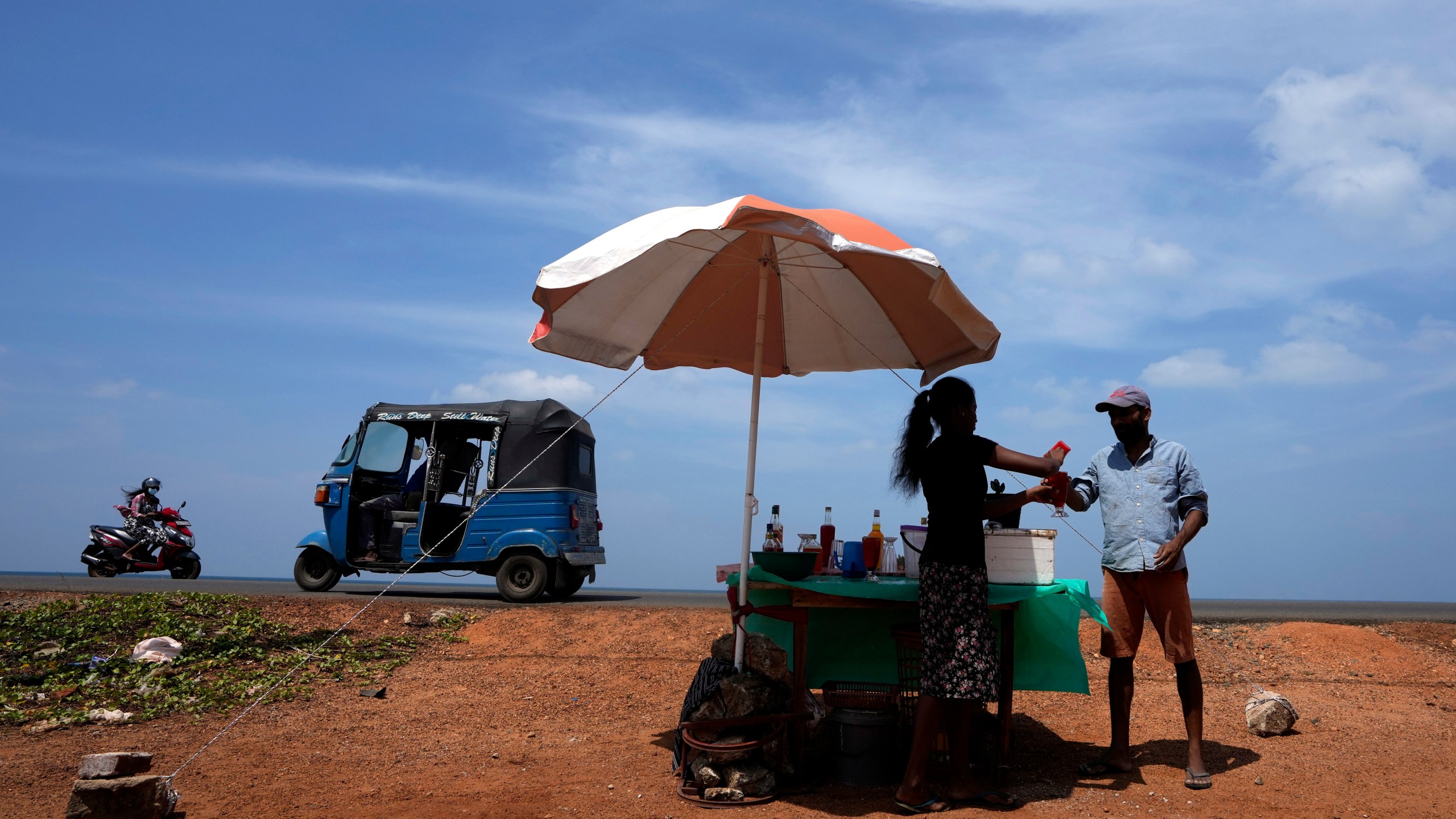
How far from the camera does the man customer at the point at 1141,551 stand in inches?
177

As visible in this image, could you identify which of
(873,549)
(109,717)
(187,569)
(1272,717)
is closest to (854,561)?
(873,549)

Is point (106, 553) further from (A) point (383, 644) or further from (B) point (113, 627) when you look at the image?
(A) point (383, 644)

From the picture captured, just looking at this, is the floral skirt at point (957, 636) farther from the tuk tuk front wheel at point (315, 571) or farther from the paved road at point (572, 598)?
the tuk tuk front wheel at point (315, 571)

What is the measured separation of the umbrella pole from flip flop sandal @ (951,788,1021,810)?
3.98ft

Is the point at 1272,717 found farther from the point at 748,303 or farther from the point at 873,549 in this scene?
the point at 748,303

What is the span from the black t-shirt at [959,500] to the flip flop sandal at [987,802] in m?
1.04

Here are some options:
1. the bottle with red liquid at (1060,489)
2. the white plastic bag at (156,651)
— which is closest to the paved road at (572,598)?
the white plastic bag at (156,651)

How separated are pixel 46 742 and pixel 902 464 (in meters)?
5.41

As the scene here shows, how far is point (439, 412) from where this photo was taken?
1103 cm

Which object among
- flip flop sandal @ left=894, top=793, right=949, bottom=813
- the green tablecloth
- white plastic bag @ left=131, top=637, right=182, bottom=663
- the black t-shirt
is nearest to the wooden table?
the green tablecloth

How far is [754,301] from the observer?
5535 millimetres

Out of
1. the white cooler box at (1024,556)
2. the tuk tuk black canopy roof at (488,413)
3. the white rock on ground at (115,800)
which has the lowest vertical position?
the white rock on ground at (115,800)

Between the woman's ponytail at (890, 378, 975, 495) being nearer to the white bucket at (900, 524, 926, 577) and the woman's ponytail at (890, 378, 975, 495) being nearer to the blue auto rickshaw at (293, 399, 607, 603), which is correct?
the white bucket at (900, 524, 926, 577)

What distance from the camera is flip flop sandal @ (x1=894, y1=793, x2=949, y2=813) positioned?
403cm
